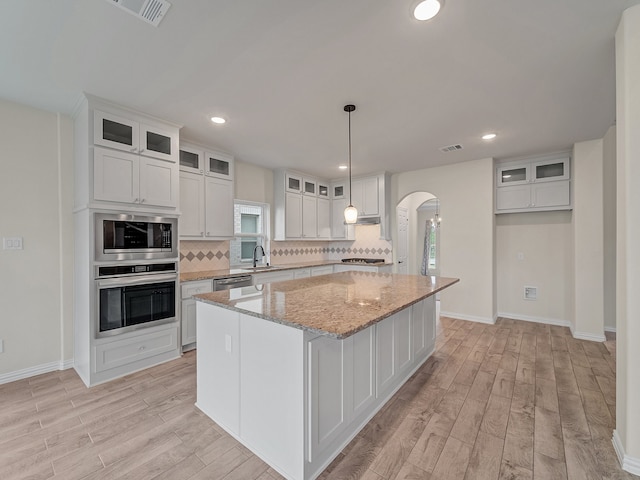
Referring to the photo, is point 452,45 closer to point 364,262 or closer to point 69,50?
point 69,50

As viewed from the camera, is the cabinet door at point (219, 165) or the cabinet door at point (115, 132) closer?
the cabinet door at point (115, 132)

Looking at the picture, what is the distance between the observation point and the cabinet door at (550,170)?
412cm

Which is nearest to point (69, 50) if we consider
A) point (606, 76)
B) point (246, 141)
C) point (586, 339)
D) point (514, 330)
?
point (246, 141)

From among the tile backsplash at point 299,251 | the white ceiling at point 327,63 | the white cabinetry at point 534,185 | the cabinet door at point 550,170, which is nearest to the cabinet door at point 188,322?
the tile backsplash at point 299,251

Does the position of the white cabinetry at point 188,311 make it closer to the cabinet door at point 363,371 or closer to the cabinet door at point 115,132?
the cabinet door at point 115,132

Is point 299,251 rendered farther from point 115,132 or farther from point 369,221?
point 115,132

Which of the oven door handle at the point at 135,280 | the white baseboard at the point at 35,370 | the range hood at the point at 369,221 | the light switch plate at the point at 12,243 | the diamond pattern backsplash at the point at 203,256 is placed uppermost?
the range hood at the point at 369,221

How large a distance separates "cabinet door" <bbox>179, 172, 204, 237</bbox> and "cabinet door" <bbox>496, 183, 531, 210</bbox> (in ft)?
14.7

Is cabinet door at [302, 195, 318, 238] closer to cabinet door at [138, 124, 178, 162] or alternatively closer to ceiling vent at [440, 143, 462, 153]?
ceiling vent at [440, 143, 462, 153]

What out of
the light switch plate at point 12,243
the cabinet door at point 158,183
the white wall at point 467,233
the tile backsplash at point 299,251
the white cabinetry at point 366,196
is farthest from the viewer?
the white cabinetry at point 366,196

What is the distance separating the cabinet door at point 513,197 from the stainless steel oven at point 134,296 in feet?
15.7

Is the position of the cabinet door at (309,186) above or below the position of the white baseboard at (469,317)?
above

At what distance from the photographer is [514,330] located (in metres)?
4.17

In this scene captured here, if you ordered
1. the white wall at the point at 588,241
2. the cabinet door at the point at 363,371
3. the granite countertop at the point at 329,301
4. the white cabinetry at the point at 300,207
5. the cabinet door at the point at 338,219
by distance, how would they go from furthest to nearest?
A: the cabinet door at the point at 338,219
the white cabinetry at the point at 300,207
the white wall at the point at 588,241
the cabinet door at the point at 363,371
the granite countertop at the point at 329,301
